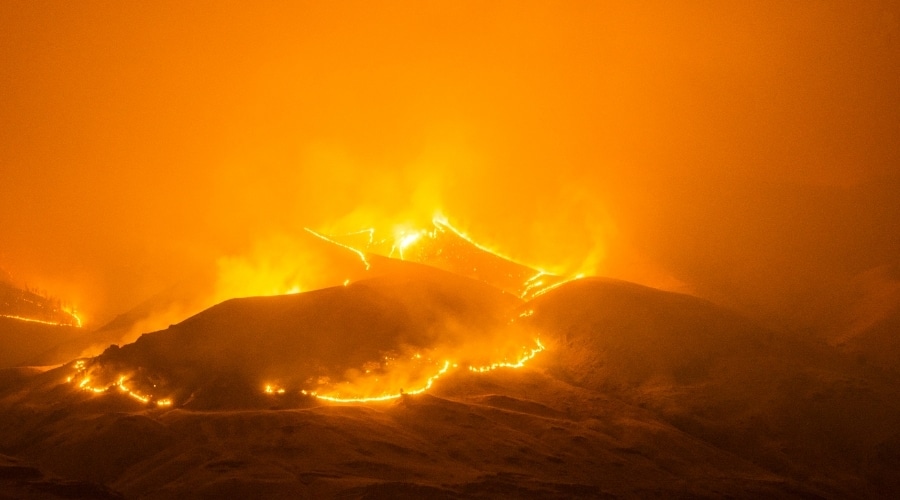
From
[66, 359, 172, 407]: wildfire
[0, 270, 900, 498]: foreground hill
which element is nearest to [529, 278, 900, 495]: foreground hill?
[0, 270, 900, 498]: foreground hill

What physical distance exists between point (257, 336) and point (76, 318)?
60257 millimetres

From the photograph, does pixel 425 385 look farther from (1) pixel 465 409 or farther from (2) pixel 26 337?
(2) pixel 26 337

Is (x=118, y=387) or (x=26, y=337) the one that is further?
(x=26, y=337)

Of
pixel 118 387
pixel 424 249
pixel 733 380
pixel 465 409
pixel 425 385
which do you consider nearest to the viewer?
pixel 465 409

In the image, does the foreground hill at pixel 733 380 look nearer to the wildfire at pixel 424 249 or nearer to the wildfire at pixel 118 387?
the wildfire at pixel 424 249

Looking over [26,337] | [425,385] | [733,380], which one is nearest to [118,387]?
[425,385]

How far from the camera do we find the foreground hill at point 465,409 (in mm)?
28359

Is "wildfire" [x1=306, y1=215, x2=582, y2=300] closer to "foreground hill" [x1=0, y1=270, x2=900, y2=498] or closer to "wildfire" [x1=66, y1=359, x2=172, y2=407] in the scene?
"foreground hill" [x1=0, y1=270, x2=900, y2=498]

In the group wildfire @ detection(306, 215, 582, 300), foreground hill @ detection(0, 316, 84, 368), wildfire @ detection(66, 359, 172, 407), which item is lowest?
wildfire @ detection(66, 359, 172, 407)

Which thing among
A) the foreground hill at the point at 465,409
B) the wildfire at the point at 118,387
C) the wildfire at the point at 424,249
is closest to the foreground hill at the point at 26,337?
the wildfire at the point at 424,249

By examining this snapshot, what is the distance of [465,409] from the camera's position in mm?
35656

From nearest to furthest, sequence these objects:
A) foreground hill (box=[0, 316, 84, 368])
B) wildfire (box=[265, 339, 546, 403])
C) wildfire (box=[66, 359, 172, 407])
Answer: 1. wildfire (box=[66, 359, 172, 407])
2. wildfire (box=[265, 339, 546, 403])
3. foreground hill (box=[0, 316, 84, 368])

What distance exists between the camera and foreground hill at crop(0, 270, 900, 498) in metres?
28.4

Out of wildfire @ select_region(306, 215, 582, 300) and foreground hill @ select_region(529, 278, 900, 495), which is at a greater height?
wildfire @ select_region(306, 215, 582, 300)
